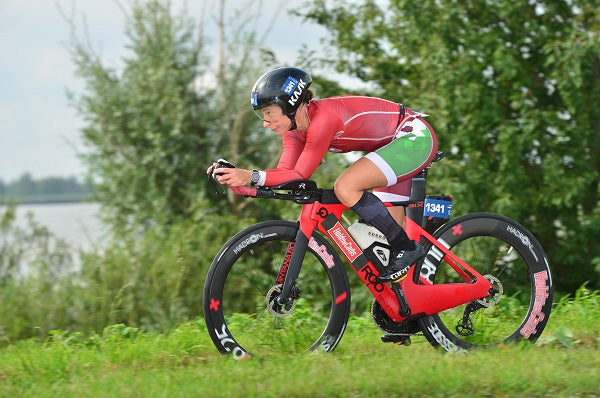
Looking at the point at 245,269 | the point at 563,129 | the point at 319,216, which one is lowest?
the point at 245,269

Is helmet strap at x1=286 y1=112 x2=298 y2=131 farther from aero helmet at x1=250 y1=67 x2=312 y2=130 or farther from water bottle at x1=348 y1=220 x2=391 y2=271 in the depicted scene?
water bottle at x1=348 y1=220 x2=391 y2=271

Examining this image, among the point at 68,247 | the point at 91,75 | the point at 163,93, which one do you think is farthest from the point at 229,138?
the point at 68,247

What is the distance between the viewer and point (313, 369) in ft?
15.5

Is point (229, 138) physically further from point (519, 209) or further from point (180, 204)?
point (519, 209)

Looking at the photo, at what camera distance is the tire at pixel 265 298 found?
512 cm

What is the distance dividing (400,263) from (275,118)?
1291mm

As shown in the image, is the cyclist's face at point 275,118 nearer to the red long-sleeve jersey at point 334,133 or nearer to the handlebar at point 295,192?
the red long-sleeve jersey at point 334,133

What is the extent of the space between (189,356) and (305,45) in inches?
484

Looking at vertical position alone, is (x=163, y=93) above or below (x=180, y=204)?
above

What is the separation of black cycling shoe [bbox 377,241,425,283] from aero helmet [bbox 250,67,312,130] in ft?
3.96

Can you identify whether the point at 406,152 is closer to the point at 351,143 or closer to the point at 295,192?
the point at 351,143

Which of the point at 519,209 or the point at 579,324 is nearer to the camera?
the point at 579,324

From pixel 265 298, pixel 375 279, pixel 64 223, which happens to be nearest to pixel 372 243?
pixel 375 279

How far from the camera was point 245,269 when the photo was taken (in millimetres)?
→ 5586
